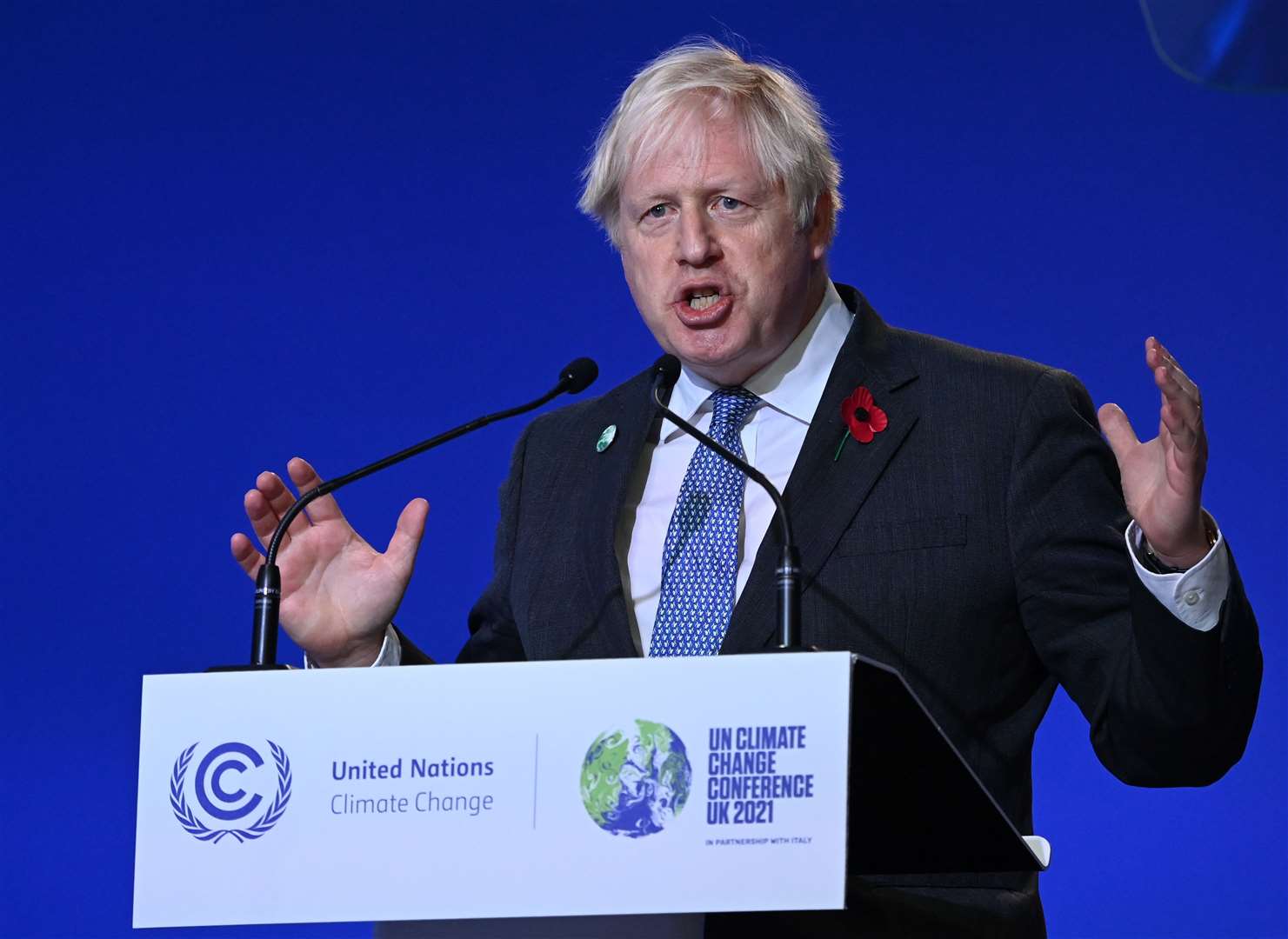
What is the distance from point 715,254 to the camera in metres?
2.22

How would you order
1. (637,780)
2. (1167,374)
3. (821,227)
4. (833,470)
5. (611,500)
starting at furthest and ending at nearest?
(821,227), (611,500), (833,470), (1167,374), (637,780)

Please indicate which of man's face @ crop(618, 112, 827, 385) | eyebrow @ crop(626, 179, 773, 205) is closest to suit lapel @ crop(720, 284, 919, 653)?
man's face @ crop(618, 112, 827, 385)

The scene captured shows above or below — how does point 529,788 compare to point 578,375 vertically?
below

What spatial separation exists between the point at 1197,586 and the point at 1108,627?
0.29 metres

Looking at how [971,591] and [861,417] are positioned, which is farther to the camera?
[861,417]

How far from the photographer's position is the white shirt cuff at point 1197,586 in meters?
1.64

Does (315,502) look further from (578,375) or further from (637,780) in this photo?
(637,780)

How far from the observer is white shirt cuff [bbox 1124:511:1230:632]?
1.64 metres

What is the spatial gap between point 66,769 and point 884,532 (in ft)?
6.67

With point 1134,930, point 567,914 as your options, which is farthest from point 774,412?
point 1134,930

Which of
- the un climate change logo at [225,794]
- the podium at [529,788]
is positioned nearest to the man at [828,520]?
the podium at [529,788]

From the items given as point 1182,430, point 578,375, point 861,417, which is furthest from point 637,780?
point 861,417

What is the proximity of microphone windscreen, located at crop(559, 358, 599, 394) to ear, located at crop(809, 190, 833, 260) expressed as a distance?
492 mm

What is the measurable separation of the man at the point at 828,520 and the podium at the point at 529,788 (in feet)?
1.04
